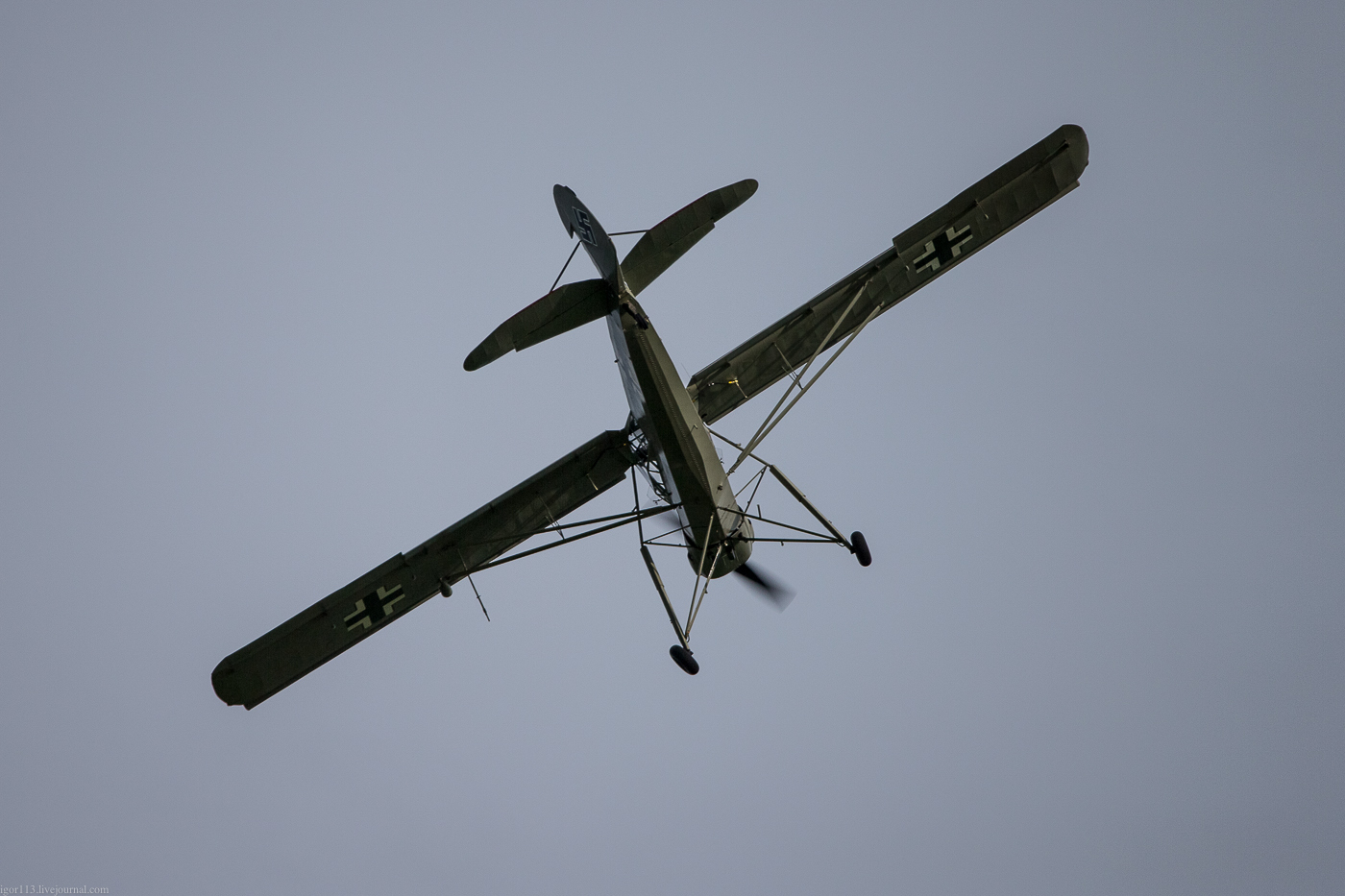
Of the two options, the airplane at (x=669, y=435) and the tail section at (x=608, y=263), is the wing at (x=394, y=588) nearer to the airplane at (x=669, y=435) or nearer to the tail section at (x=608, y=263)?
the airplane at (x=669, y=435)

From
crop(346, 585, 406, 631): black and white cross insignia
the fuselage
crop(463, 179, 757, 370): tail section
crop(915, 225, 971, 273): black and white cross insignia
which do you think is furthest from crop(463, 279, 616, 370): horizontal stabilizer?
crop(346, 585, 406, 631): black and white cross insignia

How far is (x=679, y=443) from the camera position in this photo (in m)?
17.1

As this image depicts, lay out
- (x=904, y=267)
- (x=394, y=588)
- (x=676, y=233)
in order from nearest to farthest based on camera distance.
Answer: (x=676, y=233) < (x=904, y=267) < (x=394, y=588)

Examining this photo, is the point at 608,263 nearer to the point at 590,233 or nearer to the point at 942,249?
the point at 590,233

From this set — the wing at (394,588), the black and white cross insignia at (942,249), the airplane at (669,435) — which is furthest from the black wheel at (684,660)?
the black and white cross insignia at (942,249)

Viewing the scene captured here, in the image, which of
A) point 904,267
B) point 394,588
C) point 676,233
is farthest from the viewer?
point 394,588

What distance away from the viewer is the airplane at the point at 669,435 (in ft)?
55.6

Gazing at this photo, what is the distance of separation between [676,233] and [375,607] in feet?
25.2

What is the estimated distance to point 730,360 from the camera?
19.5m

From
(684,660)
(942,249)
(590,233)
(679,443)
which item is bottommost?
(684,660)

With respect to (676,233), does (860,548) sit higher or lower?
lower

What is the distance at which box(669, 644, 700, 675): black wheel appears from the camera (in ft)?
56.0

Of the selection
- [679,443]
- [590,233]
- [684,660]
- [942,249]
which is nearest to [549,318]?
[590,233]

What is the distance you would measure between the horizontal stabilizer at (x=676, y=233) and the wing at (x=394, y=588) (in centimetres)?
373
